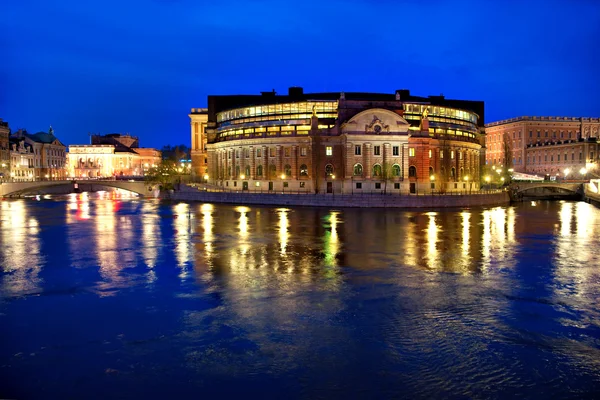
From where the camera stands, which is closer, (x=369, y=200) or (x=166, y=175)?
(x=369, y=200)

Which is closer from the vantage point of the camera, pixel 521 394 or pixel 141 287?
pixel 521 394

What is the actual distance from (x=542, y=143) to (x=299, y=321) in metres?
158

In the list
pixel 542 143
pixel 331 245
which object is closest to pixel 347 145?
pixel 331 245

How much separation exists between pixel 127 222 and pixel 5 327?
3627cm

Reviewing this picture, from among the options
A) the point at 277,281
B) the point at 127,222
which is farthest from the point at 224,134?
the point at 277,281

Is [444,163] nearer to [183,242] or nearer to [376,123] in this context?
[376,123]

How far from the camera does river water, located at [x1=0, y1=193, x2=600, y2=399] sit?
1238 cm

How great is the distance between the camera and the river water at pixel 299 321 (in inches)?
487

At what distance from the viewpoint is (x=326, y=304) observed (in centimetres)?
1895

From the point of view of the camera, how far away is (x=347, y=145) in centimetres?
9162

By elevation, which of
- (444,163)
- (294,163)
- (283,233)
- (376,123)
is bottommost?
(283,233)

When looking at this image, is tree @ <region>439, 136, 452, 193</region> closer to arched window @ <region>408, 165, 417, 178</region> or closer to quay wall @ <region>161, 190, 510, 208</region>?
arched window @ <region>408, 165, 417, 178</region>

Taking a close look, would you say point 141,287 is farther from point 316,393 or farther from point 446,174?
point 446,174

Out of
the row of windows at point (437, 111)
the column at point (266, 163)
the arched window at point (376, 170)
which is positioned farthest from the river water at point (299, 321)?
the row of windows at point (437, 111)
